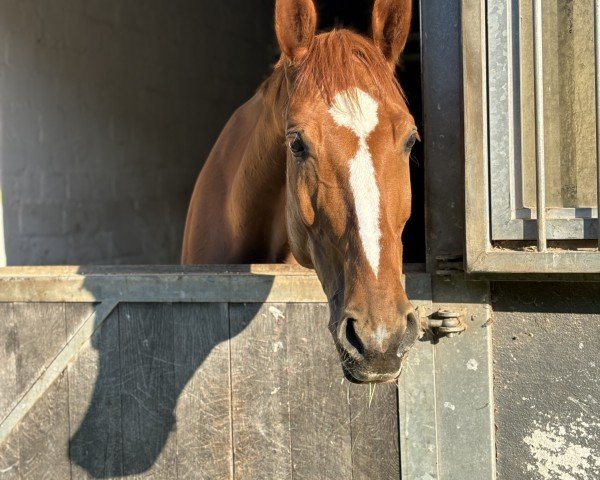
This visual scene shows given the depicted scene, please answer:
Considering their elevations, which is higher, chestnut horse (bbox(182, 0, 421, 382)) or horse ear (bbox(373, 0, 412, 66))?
horse ear (bbox(373, 0, 412, 66))

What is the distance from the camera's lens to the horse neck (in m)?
1.98

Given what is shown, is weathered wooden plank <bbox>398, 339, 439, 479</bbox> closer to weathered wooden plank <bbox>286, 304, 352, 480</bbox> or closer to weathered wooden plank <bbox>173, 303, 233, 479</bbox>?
weathered wooden plank <bbox>286, 304, 352, 480</bbox>

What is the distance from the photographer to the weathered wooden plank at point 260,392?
1.95m

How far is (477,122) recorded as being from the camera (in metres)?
1.70

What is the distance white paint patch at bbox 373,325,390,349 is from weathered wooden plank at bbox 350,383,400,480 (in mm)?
604

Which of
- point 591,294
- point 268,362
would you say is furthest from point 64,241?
point 591,294

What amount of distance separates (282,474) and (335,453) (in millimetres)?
172

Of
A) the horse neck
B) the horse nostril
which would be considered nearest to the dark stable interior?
the horse neck

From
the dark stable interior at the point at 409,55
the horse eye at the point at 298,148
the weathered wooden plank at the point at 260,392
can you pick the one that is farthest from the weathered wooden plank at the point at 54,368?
the dark stable interior at the point at 409,55

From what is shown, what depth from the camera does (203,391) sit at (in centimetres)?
202

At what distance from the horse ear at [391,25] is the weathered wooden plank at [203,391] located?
2.71 feet

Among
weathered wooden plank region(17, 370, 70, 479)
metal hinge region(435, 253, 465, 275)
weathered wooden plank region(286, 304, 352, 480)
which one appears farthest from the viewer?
weathered wooden plank region(17, 370, 70, 479)

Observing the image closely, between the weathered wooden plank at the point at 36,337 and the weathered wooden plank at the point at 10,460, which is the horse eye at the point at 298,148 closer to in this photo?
the weathered wooden plank at the point at 36,337

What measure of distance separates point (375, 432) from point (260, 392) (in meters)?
0.34
